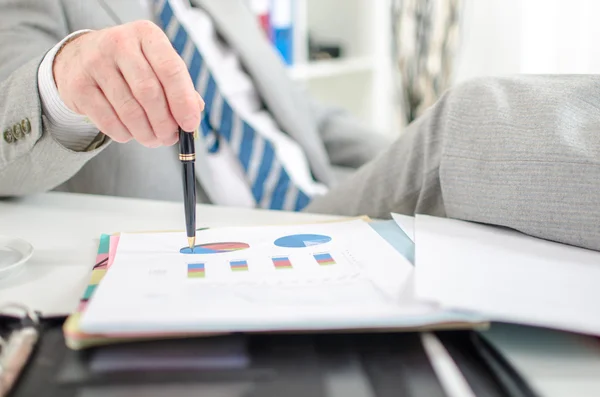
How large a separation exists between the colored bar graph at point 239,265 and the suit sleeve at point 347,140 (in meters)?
0.86

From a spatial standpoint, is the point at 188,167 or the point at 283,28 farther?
the point at 283,28

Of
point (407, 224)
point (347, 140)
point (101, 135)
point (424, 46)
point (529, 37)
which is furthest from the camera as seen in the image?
point (424, 46)

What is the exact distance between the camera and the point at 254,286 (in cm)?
40

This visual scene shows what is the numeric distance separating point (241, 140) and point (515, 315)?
76cm

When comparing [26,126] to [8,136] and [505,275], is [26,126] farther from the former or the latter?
[505,275]

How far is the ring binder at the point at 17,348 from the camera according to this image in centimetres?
32

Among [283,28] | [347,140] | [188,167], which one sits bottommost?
[347,140]

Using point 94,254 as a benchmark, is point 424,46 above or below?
above

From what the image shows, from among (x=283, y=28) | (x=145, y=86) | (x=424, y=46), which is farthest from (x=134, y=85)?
(x=424, y=46)

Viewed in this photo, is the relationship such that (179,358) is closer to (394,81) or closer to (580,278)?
(580,278)

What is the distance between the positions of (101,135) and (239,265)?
297 mm

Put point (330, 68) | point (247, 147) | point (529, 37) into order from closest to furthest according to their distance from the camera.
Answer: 1. point (247, 147)
2. point (529, 37)
3. point (330, 68)

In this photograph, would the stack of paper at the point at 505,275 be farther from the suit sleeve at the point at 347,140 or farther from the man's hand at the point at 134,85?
the suit sleeve at the point at 347,140

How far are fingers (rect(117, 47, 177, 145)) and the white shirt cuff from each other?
124 mm
